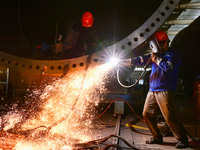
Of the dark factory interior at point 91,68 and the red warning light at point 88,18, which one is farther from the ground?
the red warning light at point 88,18

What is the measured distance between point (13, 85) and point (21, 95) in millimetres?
1188

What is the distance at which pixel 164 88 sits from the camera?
2.06 meters

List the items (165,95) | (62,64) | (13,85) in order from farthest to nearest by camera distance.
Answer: (13,85)
(165,95)
(62,64)

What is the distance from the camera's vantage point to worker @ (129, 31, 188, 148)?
1981 mm

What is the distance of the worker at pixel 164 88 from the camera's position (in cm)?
198

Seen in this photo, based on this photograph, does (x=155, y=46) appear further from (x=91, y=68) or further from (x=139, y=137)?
(x=139, y=137)

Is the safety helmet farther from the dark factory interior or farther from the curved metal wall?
the curved metal wall

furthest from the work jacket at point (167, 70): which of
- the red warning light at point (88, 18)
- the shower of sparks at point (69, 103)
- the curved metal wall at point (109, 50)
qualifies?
the red warning light at point (88, 18)

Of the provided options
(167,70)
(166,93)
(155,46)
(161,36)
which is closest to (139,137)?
(166,93)

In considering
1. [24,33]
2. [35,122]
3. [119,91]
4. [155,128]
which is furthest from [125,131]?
[24,33]

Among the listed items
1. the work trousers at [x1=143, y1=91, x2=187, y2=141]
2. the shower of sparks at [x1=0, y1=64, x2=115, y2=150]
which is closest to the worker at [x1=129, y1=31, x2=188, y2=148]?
the work trousers at [x1=143, y1=91, x2=187, y2=141]

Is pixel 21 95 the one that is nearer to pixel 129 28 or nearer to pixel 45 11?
pixel 45 11

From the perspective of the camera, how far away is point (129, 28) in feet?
10.3

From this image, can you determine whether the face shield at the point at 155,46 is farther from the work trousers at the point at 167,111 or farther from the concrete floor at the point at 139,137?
the concrete floor at the point at 139,137
